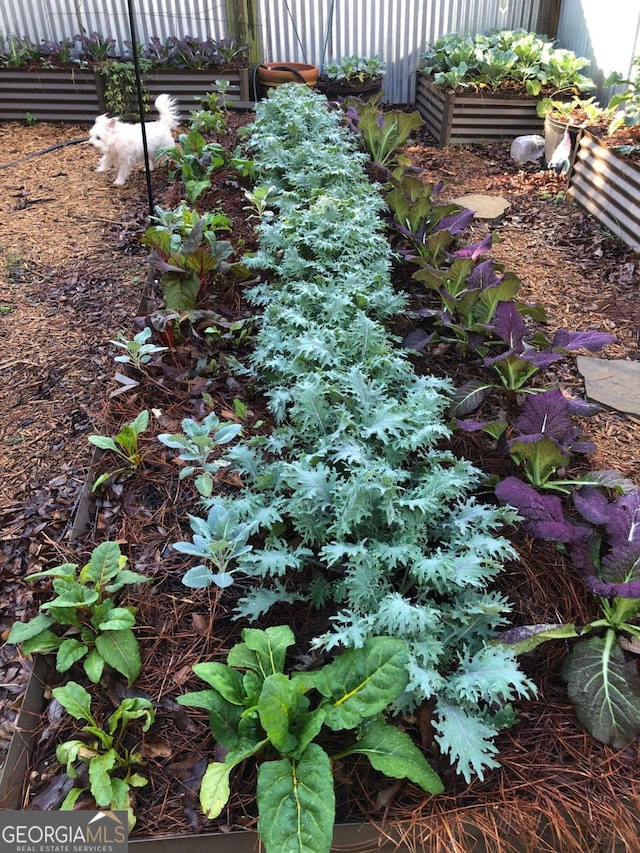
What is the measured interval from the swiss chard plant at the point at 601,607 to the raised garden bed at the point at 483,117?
18.3 ft

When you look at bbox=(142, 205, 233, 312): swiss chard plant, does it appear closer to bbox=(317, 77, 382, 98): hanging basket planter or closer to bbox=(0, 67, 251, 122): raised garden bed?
bbox=(0, 67, 251, 122): raised garden bed

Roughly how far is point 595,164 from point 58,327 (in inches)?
163

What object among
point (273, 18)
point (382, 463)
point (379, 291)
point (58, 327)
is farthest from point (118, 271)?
point (273, 18)

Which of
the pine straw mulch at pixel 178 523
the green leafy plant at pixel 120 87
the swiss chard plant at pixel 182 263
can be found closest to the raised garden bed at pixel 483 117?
the pine straw mulch at pixel 178 523

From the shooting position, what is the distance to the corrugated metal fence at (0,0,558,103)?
729 cm

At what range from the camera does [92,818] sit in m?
1.41

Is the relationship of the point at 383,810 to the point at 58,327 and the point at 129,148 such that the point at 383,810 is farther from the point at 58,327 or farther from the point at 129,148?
the point at 129,148

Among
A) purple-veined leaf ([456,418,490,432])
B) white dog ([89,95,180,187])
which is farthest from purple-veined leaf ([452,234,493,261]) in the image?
white dog ([89,95,180,187])

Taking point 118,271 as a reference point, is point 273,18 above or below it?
above

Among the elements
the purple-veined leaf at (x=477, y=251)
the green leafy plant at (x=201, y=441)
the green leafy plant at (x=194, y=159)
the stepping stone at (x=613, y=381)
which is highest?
the green leafy plant at (x=194, y=159)

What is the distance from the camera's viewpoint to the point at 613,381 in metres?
3.15

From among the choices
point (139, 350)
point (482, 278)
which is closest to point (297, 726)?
point (139, 350)

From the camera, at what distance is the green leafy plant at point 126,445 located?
2.19 metres

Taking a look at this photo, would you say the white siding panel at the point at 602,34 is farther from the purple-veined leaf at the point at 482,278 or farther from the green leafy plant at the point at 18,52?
the green leafy plant at the point at 18,52
